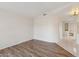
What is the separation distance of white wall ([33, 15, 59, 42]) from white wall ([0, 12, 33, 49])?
2.80ft

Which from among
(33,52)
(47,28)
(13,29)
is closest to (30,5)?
(33,52)

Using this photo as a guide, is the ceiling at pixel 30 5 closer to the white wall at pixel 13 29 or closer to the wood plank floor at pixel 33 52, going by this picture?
the white wall at pixel 13 29

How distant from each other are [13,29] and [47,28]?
104 inches

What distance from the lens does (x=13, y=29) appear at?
19.7 ft

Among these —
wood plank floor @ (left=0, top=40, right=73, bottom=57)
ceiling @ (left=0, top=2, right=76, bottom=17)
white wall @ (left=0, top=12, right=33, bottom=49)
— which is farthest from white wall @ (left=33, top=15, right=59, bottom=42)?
ceiling @ (left=0, top=2, right=76, bottom=17)

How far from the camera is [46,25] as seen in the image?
7.53 meters

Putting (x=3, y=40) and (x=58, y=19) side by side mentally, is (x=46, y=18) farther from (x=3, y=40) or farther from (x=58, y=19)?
(x=3, y=40)

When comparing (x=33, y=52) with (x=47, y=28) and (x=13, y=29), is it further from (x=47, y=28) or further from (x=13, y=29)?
(x=47, y=28)

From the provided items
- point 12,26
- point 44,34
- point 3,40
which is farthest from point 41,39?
point 3,40

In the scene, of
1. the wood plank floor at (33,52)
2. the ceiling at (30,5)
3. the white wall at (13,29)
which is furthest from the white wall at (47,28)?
the ceiling at (30,5)

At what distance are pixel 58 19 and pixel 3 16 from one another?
3.92 metres

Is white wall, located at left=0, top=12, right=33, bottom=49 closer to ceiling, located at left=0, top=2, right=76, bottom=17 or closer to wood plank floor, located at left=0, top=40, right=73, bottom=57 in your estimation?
wood plank floor, located at left=0, top=40, right=73, bottom=57

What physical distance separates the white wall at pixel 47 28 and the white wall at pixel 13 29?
85cm

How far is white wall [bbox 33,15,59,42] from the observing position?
718cm
